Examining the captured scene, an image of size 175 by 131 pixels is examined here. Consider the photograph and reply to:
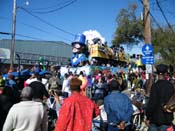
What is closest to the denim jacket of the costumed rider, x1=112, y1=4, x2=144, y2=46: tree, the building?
the costumed rider

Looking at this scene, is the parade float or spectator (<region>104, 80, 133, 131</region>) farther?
the parade float

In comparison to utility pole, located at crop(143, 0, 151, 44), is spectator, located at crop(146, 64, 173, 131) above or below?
below

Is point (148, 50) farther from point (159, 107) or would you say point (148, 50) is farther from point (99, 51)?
point (99, 51)

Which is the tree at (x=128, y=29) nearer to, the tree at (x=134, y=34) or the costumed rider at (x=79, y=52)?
the tree at (x=134, y=34)

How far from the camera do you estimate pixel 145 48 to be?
15281mm

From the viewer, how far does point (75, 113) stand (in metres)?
5.98

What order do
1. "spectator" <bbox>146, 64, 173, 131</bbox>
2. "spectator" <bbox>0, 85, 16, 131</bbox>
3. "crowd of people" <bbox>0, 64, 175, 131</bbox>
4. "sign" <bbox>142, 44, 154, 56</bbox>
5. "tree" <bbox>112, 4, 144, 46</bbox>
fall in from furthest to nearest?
"tree" <bbox>112, 4, 144, 46</bbox> < "sign" <bbox>142, 44, 154, 56</bbox> < "spectator" <bbox>0, 85, 16, 131</bbox> < "spectator" <bbox>146, 64, 173, 131</bbox> < "crowd of people" <bbox>0, 64, 175, 131</bbox>

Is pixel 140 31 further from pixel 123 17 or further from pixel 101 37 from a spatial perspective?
pixel 101 37

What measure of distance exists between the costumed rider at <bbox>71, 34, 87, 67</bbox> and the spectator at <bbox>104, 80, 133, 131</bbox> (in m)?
19.7

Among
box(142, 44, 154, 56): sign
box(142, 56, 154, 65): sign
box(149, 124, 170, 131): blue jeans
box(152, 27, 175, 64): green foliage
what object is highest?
box(152, 27, 175, 64): green foliage

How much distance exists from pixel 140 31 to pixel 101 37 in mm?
15935

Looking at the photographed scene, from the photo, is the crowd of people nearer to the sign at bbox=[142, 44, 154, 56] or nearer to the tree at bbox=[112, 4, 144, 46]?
the sign at bbox=[142, 44, 154, 56]

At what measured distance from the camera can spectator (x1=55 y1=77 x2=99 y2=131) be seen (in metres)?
5.92

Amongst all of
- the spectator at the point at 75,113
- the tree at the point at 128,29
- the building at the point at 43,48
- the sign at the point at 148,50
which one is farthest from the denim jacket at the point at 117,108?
the building at the point at 43,48
